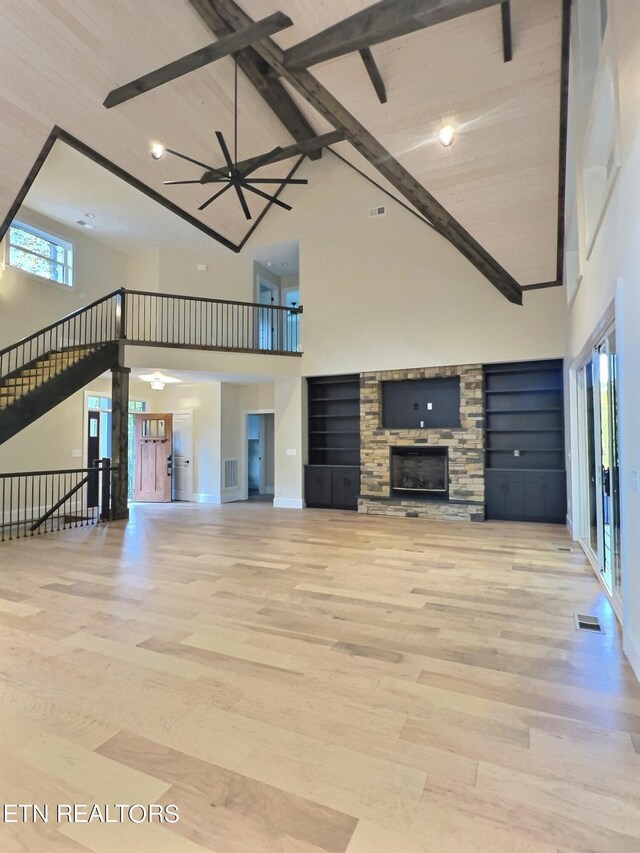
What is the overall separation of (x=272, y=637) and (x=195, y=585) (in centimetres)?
139

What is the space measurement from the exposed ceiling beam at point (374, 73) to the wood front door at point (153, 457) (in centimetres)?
754

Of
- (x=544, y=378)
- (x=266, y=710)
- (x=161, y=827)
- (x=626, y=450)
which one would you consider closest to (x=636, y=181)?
(x=626, y=450)

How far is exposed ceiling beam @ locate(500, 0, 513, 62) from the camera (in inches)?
167

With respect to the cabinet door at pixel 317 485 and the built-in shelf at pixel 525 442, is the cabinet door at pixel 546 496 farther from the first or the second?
the cabinet door at pixel 317 485

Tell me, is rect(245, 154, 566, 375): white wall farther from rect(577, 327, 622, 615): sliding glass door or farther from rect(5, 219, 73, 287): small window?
rect(5, 219, 73, 287): small window

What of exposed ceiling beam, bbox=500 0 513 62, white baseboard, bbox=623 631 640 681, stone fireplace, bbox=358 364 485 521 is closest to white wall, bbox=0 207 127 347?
stone fireplace, bbox=358 364 485 521

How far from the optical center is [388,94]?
212 inches

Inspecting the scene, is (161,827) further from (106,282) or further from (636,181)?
(106,282)

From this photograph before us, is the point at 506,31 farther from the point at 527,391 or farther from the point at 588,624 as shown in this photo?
the point at 588,624

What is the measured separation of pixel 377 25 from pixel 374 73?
0.55m

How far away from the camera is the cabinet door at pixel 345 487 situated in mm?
8820

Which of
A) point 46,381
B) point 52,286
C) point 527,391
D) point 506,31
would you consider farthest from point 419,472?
point 52,286

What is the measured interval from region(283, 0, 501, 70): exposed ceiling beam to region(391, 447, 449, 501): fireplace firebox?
19.2 ft

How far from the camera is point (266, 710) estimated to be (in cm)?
224
